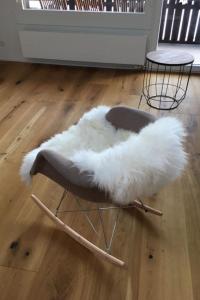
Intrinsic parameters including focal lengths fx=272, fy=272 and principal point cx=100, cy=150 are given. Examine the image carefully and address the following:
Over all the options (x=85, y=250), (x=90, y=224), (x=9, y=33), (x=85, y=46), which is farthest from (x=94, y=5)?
(x=85, y=250)

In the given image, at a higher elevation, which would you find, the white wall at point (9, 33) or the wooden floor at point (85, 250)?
the white wall at point (9, 33)

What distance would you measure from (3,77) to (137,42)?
61.3 inches

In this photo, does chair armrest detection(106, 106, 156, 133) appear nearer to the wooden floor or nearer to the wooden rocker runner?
the wooden rocker runner

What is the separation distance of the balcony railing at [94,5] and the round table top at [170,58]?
0.99 meters

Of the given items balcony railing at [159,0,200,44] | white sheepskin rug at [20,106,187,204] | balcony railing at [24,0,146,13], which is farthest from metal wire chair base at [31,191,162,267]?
balcony railing at [159,0,200,44]

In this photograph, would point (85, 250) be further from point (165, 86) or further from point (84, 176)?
point (165, 86)

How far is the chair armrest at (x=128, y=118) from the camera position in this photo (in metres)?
1.28

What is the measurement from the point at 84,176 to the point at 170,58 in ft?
5.02

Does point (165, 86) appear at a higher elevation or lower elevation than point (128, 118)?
lower

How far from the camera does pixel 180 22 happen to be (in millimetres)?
3508

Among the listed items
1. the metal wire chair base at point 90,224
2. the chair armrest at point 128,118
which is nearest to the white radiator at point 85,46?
the chair armrest at point 128,118

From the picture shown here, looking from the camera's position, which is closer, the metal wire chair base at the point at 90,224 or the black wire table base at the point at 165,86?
the metal wire chair base at the point at 90,224

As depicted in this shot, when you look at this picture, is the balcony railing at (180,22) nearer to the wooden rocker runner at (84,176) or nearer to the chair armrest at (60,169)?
the wooden rocker runner at (84,176)

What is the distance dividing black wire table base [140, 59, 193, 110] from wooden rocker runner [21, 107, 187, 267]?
3.94ft
